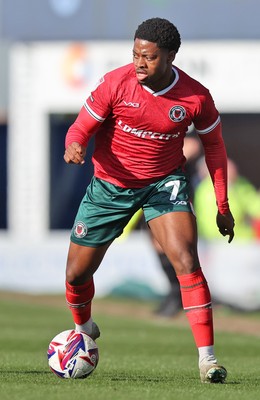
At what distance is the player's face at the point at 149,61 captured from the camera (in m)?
9.24

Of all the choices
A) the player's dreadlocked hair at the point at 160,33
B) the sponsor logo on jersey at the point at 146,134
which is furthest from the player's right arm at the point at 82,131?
the player's dreadlocked hair at the point at 160,33

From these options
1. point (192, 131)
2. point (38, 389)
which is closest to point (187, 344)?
point (38, 389)

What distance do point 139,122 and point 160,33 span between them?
0.68 metres

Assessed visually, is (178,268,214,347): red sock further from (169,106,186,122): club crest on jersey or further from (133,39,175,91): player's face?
(133,39,175,91): player's face

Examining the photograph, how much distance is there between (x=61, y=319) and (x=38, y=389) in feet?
36.5

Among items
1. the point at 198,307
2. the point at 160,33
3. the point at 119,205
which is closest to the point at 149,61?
the point at 160,33

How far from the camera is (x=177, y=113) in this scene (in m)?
9.51

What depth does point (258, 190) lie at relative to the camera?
79.3ft

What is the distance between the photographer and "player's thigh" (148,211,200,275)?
9422 mm

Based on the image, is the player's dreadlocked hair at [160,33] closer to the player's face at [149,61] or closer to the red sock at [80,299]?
the player's face at [149,61]

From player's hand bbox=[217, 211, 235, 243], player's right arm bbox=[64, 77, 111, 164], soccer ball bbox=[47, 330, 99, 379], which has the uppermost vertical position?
player's right arm bbox=[64, 77, 111, 164]

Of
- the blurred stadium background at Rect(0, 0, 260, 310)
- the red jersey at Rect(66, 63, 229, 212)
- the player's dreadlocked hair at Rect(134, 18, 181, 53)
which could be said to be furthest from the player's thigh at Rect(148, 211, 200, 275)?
the blurred stadium background at Rect(0, 0, 260, 310)

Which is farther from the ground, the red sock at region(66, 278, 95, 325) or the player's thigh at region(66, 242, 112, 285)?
the player's thigh at region(66, 242, 112, 285)

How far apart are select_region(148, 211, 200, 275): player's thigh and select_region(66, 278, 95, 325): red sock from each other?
2.72 feet
